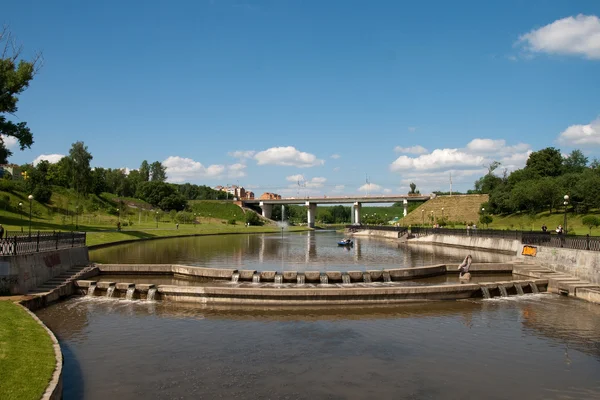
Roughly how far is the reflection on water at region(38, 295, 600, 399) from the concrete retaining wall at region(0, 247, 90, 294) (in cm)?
206

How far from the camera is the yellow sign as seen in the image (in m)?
33.8

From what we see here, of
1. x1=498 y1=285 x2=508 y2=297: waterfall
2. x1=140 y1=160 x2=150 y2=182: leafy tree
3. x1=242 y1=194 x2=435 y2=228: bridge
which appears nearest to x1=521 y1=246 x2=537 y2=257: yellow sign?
x1=498 y1=285 x2=508 y2=297: waterfall

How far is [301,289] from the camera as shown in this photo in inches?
910

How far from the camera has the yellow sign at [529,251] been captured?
33806mm

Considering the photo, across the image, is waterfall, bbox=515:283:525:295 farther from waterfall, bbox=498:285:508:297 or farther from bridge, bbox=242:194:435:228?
bridge, bbox=242:194:435:228

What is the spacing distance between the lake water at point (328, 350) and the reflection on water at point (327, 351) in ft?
0.16

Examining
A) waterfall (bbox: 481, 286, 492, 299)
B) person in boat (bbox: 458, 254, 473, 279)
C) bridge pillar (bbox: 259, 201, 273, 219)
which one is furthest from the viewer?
bridge pillar (bbox: 259, 201, 273, 219)

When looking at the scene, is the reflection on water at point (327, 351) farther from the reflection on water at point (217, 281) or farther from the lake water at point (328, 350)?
the reflection on water at point (217, 281)

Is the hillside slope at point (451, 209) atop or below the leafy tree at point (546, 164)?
below

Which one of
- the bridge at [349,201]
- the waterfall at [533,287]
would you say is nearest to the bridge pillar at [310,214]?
the bridge at [349,201]

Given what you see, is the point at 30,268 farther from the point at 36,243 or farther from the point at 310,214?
the point at 310,214

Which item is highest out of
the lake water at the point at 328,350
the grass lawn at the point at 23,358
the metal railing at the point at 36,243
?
the metal railing at the point at 36,243

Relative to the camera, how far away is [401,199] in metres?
155

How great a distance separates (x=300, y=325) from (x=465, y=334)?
22.4 feet
